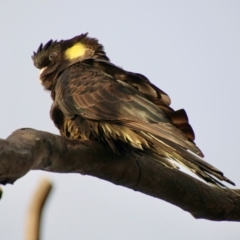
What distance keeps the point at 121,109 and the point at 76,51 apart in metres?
1.33

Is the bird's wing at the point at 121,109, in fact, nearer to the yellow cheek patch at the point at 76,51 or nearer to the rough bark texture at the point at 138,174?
the rough bark texture at the point at 138,174

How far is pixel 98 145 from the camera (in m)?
3.28

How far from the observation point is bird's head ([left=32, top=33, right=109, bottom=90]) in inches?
182

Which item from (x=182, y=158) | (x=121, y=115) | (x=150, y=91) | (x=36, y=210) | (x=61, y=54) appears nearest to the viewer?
(x=36, y=210)

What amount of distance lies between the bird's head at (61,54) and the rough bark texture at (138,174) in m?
1.41

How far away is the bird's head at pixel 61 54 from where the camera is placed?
182 inches

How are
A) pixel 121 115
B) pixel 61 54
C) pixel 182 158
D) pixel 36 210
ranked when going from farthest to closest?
pixel 61 54 → pixel 121 115 → pixel 182 158 → pixel 36 210

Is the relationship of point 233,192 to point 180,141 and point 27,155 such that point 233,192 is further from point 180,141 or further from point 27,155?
point 27,155

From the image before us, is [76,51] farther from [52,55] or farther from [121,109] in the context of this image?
[121,109]

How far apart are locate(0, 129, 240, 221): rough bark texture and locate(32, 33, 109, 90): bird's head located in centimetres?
141

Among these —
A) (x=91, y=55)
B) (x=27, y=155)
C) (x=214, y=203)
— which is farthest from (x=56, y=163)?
(x=91, y=55)

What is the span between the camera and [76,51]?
4.85 meters

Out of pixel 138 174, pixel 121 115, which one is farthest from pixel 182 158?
pixel 121 115

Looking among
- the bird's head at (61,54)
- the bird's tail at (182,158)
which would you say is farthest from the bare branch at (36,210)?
the bird's head at (61,54)
